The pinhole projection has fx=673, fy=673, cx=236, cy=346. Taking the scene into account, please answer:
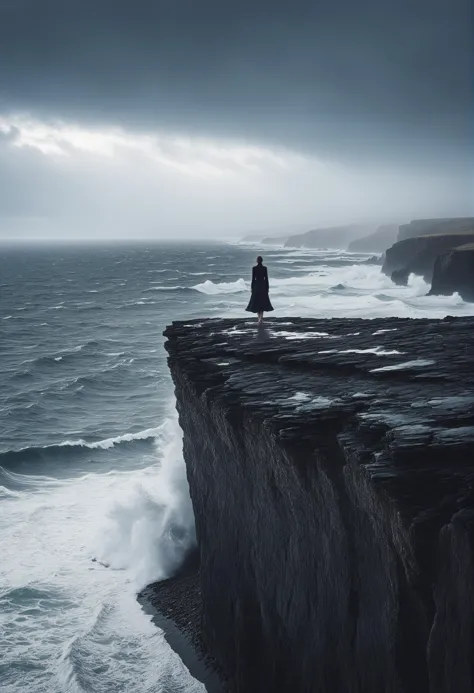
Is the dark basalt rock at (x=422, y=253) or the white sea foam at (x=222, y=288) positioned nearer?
the dark basalt rock at (x=422, y=253)

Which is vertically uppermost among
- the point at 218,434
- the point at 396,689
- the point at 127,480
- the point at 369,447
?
the point at 369,447

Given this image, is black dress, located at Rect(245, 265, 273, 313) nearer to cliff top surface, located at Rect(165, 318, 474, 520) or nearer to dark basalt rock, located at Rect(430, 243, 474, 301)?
cliff top surface, located at Rect(165, 318, 474, 520)

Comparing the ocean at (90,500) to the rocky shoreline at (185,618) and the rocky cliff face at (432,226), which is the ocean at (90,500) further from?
the rocky cliff face at (432,226)

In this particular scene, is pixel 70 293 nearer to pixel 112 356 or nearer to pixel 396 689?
pixel 112 356

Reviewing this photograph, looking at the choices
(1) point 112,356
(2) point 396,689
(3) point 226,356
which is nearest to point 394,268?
(1) point 112,356

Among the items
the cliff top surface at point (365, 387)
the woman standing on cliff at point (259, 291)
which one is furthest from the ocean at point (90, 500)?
the woman standing on cliff at point (259, 291)
